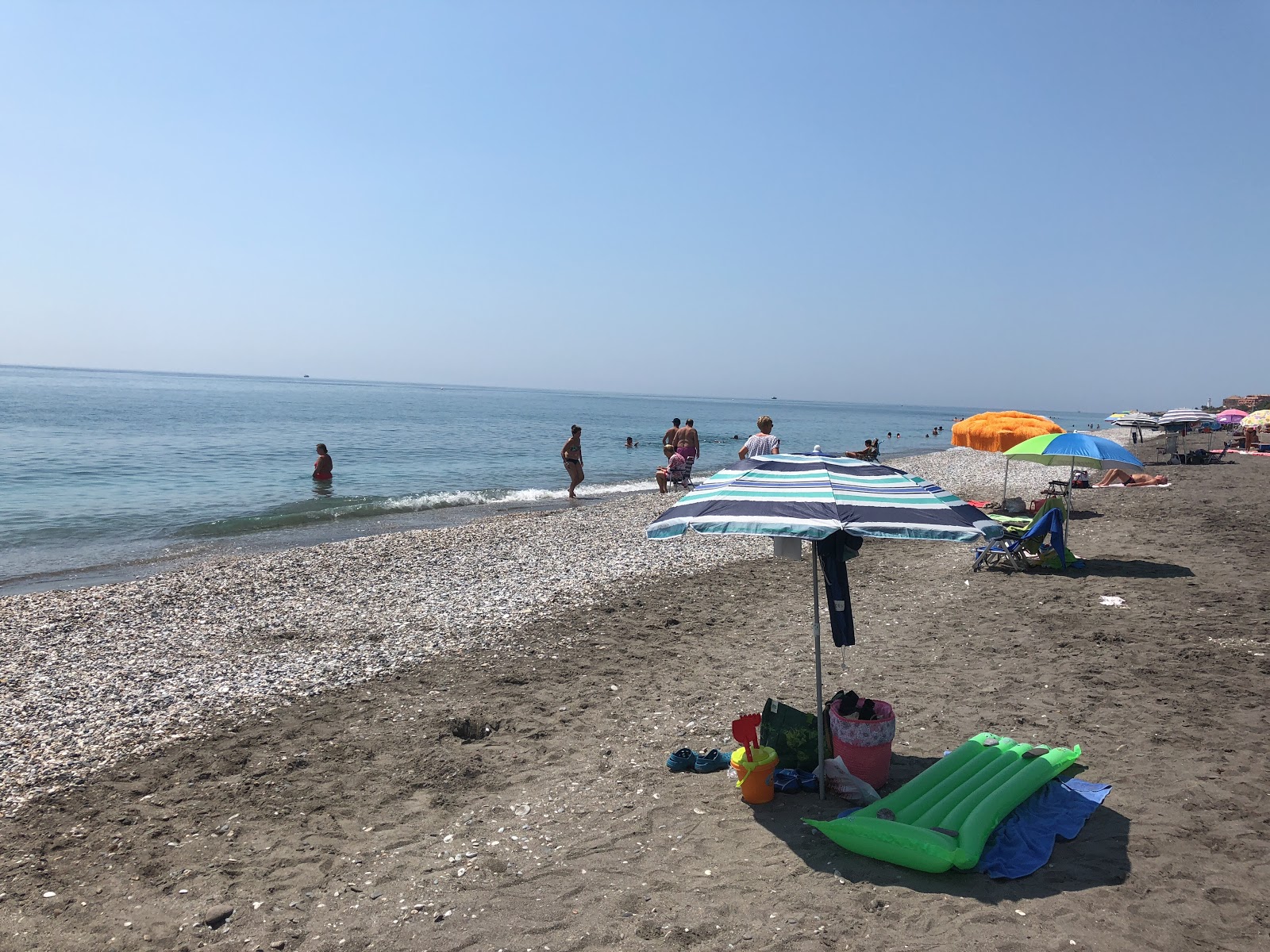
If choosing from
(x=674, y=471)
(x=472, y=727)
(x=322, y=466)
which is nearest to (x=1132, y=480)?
(x=674, y=471)

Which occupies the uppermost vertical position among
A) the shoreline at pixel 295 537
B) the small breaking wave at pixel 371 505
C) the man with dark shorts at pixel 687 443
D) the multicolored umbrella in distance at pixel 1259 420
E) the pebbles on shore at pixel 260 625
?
the multicolored umbrella in distance at pixel 1259 420

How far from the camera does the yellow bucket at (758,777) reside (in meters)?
4.95

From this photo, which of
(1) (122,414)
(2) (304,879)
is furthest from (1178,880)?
(1) (122,414)

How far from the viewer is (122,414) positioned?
2322 inches

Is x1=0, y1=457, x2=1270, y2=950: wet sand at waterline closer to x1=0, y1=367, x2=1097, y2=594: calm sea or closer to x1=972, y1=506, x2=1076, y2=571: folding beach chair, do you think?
x1=972, y1=506, x2=1076, y2=571: folding beach chair

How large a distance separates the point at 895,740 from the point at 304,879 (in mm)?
4261

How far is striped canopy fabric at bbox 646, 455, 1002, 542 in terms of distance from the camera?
4121mm

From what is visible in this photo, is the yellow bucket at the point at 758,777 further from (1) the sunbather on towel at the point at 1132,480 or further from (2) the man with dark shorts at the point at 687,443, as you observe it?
(1) the sunbather on towel at the point at 1132,480

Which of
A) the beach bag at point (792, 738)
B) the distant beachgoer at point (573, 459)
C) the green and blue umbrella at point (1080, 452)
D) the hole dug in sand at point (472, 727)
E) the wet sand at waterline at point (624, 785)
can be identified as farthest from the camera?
the distant beachgoer at point (573, 459)

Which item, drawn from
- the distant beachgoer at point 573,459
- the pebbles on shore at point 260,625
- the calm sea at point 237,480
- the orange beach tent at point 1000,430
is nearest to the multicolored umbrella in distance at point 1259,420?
the orange beach tent at point 1000,430

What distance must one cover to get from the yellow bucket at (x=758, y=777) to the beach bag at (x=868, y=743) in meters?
0.49

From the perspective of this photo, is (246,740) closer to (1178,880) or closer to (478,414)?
(1178,880)

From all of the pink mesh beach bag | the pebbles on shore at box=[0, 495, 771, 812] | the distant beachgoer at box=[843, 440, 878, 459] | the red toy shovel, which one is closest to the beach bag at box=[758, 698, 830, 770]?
the red toy shovel

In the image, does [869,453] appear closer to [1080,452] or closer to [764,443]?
[764,443]
